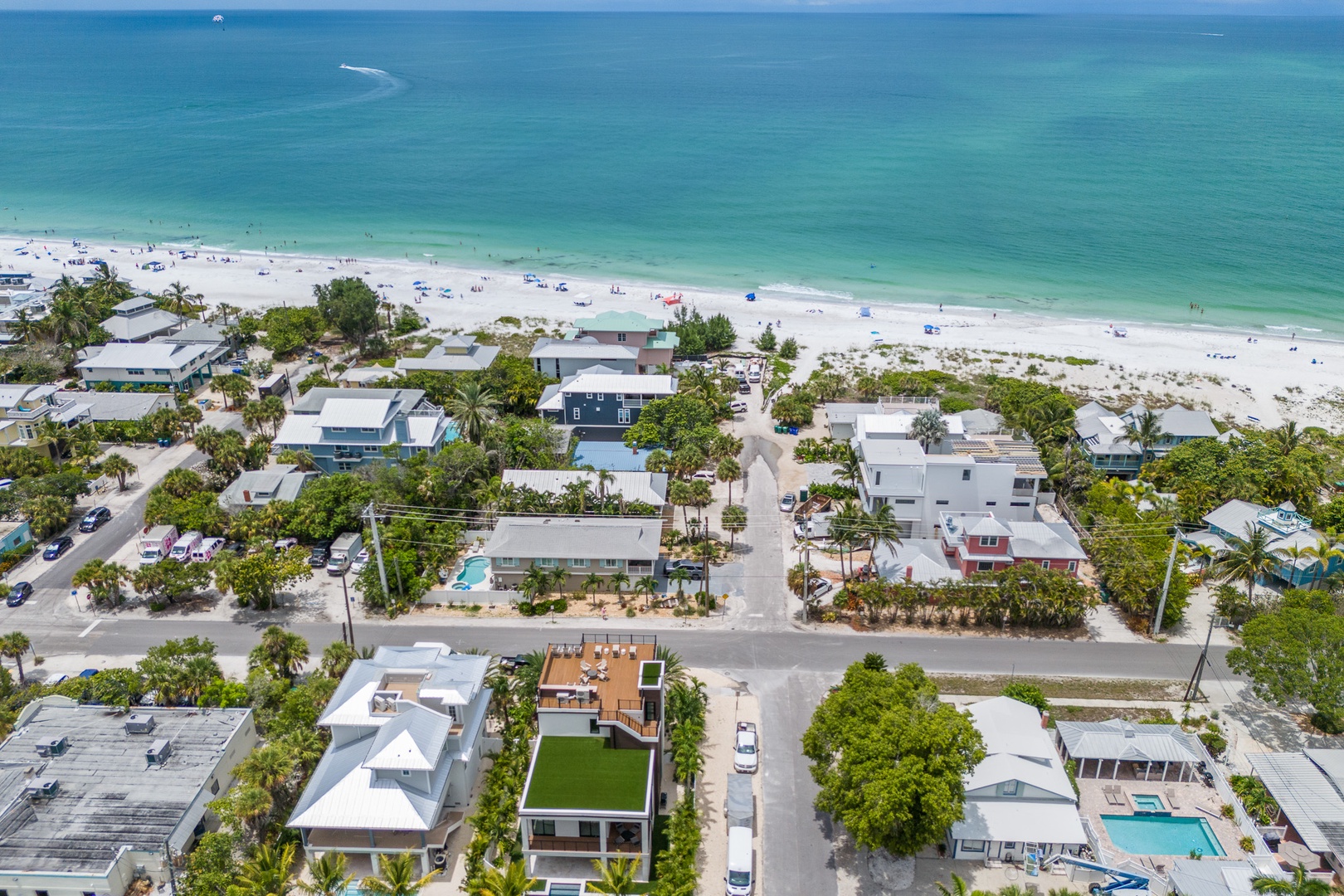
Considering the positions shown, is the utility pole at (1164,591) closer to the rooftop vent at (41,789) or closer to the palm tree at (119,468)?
the rooftop vent at (41,789)

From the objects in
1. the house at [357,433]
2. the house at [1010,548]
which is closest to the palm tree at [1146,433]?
the house at [1010,548]

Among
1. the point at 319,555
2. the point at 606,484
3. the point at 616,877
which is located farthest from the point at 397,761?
the point at 606,484

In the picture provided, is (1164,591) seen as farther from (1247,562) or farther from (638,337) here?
(638,337)

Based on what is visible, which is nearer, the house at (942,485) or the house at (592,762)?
the house at (592,762)

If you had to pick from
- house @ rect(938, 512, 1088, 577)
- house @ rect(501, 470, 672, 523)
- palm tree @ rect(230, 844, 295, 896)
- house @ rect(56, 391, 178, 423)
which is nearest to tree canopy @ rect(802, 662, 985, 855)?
house @ rect(938, 512, 1088, 577)

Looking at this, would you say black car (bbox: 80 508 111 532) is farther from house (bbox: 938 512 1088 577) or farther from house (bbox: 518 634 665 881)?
house (bbox: 938 512 1088 577)

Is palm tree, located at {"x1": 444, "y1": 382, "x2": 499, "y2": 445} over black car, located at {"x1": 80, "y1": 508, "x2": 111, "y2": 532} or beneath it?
over
